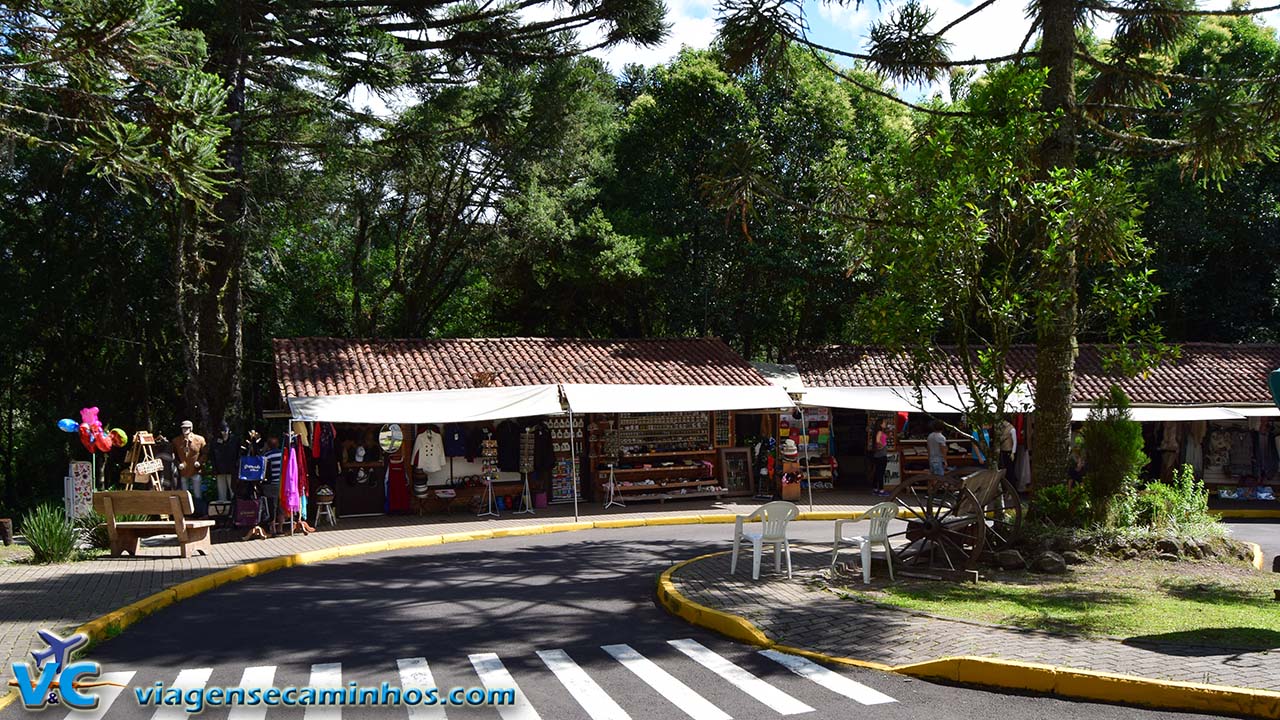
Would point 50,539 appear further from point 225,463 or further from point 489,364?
point 489,364

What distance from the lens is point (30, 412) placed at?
27625 mm

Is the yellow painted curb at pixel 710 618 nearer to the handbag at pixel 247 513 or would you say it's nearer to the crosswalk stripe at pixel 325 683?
the crosswalk stripe at pixel 325 683

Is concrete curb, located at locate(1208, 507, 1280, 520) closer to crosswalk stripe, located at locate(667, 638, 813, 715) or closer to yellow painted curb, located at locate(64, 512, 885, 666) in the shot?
yellow painted curb, located at locate(64, 512, 885, 666)

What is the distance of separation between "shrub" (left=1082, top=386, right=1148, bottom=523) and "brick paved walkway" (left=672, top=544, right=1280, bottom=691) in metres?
4.32

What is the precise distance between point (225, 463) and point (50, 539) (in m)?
5.83

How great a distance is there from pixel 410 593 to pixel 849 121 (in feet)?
63.9

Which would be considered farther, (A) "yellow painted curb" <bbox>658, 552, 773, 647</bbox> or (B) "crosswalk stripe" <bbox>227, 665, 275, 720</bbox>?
(A) "yellow painted curb" <bbox>658, 552, 773, 647</bbox>

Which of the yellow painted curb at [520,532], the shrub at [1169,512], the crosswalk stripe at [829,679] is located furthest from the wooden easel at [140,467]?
the shrub at [1169,512]

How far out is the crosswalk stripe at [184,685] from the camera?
6.18 meters

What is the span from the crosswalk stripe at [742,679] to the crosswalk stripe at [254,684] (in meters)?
3.04

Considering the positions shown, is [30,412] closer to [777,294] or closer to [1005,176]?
[777,294]

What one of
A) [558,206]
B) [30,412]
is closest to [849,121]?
[558,206]

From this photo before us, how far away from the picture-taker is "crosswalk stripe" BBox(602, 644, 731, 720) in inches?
242

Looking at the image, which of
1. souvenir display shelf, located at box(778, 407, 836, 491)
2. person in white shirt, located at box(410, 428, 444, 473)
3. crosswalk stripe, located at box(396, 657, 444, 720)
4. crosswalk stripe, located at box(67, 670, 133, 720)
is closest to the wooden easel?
person in white shirt, located at box(410, 428, 444, 473)
